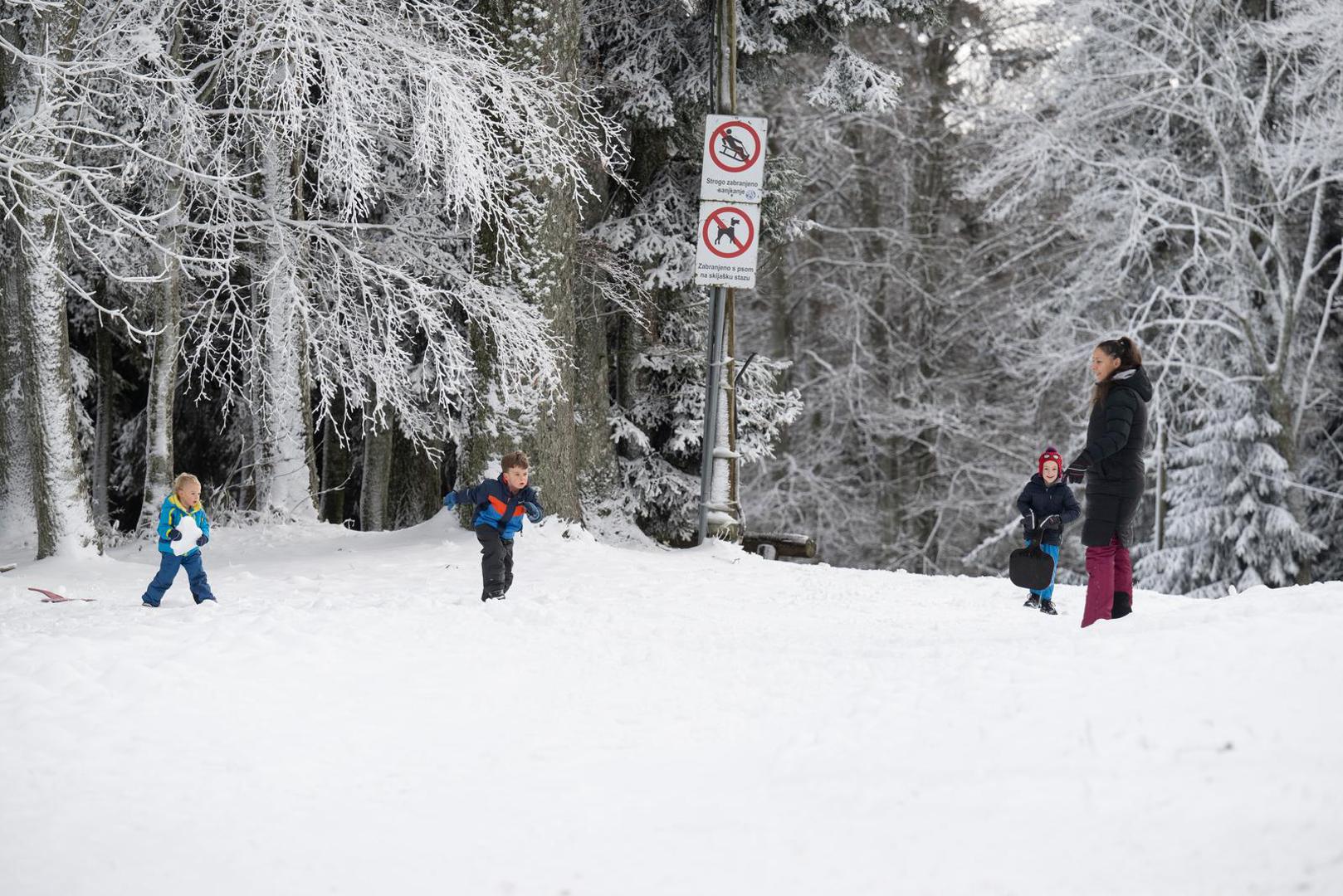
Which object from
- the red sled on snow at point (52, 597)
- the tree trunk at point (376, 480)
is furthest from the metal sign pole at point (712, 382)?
the tree trunk at point (376, 480)

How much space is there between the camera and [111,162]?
13.5 meters

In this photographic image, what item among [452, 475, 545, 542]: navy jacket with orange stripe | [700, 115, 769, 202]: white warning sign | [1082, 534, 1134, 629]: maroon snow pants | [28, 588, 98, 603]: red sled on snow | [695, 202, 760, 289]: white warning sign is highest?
[700, 115, 769, 202]: white warning sign

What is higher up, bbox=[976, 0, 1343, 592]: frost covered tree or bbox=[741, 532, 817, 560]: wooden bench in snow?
bbox=[976, 0, 1343, 592]: frost covered tree

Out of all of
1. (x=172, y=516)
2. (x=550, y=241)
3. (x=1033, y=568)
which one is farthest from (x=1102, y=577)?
(x=172, y=516)

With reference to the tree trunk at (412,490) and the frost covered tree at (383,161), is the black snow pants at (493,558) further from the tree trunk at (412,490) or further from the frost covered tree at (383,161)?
the tree trunk at (412,490)

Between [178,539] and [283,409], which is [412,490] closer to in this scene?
[283,409]

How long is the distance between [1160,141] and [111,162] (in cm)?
1577

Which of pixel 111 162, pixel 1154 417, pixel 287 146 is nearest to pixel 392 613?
pixel 287 146

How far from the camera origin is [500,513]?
8.51m

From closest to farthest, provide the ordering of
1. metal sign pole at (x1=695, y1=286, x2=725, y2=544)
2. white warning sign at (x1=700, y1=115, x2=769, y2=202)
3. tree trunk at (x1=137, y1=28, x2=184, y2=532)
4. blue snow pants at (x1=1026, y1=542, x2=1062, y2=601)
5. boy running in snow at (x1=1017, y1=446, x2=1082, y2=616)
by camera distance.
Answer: blue snow pants at (x1=1026, y1=542, x2=1062, y2=601) < boy running in snow at (x1=1017, y1=446, x2=1082, y2=616) < white warning sign at (x1=700, y1=115, x2=769, y2=202) < metal sign pole at (x1=695, y1=286, x2=725, y2=544) < tree trunk at (x1=137, y1=28, x2=184, y2=532)

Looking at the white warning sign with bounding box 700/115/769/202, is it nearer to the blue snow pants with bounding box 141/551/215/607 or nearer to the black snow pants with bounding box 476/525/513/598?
the black snow pants with bounding box 476/525/513/598

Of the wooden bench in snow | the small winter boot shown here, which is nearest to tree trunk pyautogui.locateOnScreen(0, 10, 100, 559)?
the wooden bench in snow

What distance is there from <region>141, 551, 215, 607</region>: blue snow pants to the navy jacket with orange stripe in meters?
1.88

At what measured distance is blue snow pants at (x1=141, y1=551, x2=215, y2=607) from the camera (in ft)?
27.7
